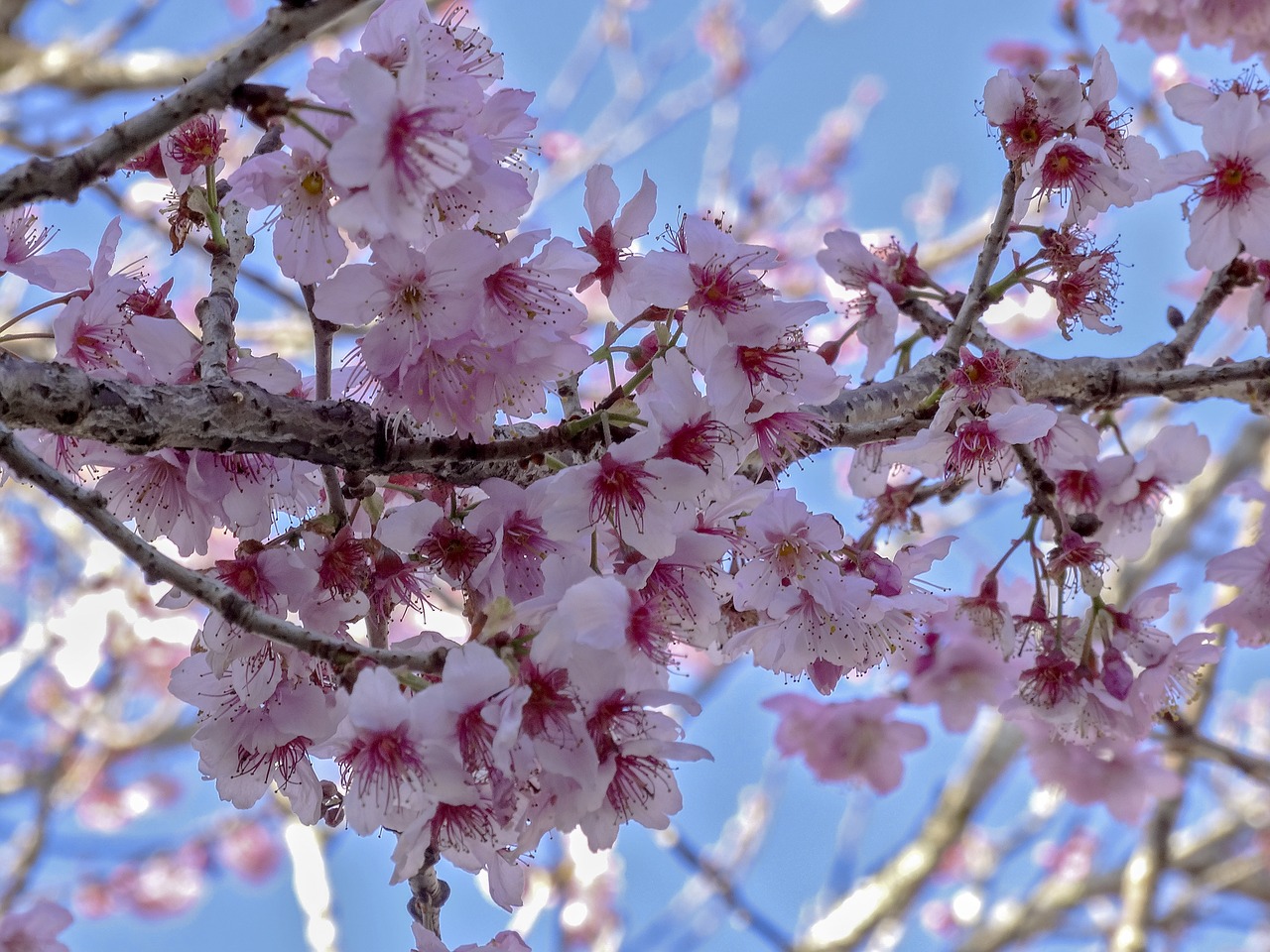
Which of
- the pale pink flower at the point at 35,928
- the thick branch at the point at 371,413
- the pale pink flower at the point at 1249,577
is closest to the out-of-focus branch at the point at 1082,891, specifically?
the pale pink flower at the point at 1249,577

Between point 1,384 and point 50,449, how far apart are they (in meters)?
0.51

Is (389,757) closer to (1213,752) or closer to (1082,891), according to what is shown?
(1213,752)

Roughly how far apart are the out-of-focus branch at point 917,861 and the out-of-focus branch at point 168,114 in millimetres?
4264

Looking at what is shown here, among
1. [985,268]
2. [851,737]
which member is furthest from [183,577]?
[851,737]

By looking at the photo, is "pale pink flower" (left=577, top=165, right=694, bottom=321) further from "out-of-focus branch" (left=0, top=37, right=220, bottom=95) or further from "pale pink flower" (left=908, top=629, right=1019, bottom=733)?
"out-of-focus branch" (left=0, top=37, right=220, bottom=95)

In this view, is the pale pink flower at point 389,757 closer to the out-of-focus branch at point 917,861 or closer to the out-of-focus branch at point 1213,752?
the out-of-focus branch at point 1213,752

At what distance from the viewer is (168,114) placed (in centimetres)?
108

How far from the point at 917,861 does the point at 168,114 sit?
174 inches

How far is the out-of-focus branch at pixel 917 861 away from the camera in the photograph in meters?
4.61

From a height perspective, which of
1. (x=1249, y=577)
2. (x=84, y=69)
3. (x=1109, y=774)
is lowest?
(x=1249, y=577)

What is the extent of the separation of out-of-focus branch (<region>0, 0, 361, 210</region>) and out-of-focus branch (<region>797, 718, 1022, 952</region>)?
4.26 metres

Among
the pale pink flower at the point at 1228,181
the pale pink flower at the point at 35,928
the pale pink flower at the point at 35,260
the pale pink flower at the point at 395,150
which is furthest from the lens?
the pale pink flower at the point at 35,928

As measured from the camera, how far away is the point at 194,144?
5.48 ft

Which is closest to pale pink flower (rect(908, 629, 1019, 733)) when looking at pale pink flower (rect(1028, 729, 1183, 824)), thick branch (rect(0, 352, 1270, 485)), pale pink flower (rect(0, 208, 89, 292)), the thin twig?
pale pink flower (rect(1028, 729, 1183, 824))
